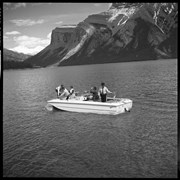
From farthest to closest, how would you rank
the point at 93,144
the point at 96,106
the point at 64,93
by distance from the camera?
the point at 64,93, the point at 96,106, the point at 93,144

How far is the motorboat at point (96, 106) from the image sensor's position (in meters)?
29.3

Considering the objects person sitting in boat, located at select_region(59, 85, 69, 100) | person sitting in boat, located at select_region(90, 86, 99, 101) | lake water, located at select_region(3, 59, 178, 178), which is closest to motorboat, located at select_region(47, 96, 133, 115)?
lake water, located at select_region(3, 59, 178, 178)

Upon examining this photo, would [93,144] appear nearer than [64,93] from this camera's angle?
Yes

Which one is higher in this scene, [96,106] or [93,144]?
[96,106]


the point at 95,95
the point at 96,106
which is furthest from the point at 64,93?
the point at 96,106

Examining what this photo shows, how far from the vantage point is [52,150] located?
1964 centimetres

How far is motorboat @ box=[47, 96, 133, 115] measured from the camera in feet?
96.1

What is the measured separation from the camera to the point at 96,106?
98.7 feet

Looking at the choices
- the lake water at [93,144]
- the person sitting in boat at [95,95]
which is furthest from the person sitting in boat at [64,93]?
the person sitting in boat at [95,95]

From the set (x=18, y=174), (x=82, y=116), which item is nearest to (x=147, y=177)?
(x=18, y=174)

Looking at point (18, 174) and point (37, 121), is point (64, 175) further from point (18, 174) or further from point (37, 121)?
point (37, 121)

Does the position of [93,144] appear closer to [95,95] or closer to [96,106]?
[96,106]

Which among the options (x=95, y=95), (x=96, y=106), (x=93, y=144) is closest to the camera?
(x=93, y=144)

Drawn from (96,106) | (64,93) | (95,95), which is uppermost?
(64,93)
